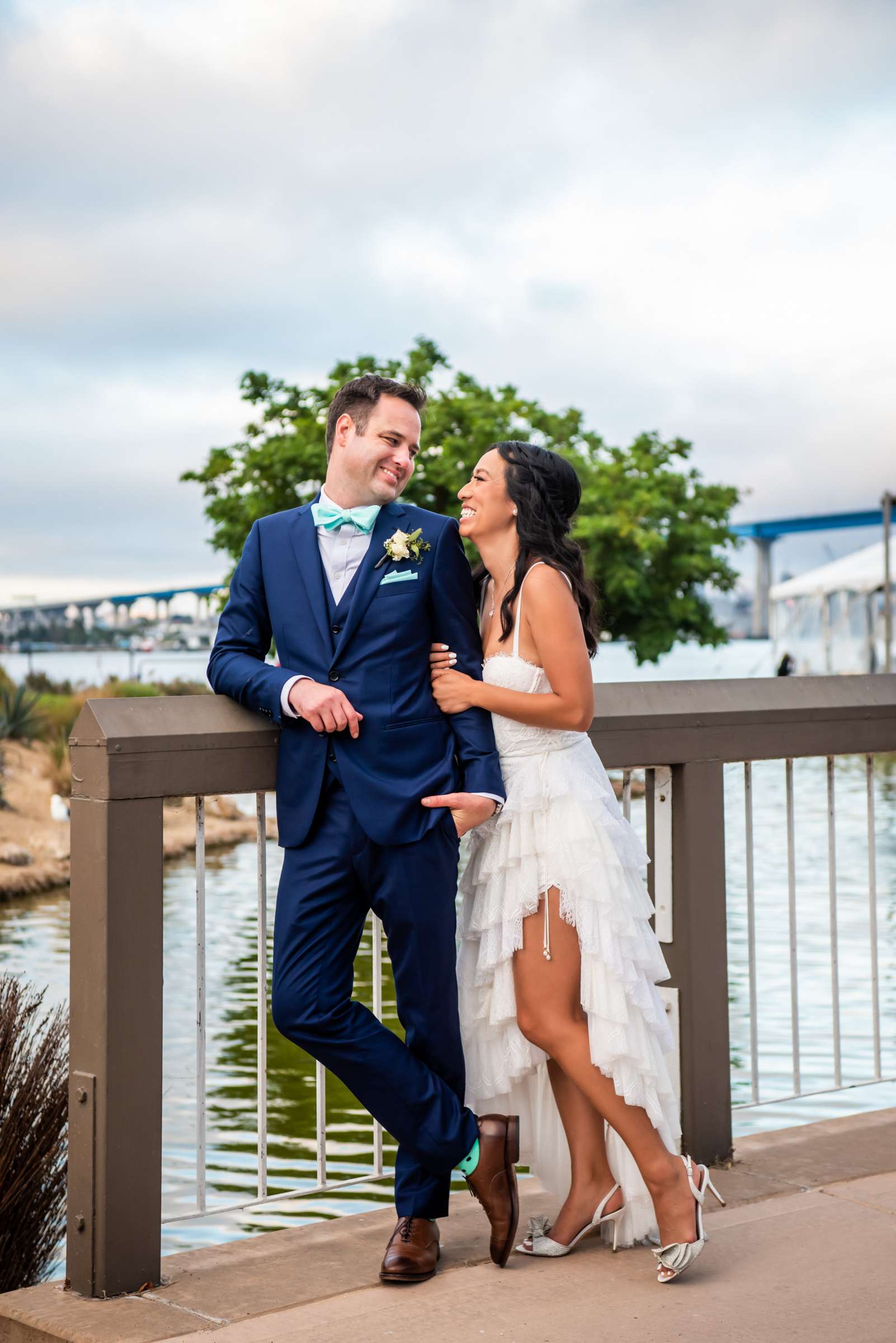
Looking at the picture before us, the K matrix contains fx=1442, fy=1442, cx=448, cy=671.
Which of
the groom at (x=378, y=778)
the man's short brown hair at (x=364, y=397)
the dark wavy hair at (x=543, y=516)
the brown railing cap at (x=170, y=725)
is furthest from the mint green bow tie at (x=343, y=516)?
the brown railing cap at (x=170, y=725)

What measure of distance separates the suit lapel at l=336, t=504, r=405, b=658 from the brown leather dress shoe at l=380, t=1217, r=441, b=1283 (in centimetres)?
121

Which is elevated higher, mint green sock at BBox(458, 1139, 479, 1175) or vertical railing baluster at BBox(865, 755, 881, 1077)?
vertical railing baluster at BBox(865, 755, 881, 1077)

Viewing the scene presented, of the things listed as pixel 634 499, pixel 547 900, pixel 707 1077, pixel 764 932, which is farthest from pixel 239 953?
pixel 634 499

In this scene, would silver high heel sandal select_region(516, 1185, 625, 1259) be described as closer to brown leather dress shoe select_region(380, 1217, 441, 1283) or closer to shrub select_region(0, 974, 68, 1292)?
brown leather dress shoe select_region(380, 1217, 441, 1283)

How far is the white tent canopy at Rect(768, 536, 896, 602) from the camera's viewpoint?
136 feet

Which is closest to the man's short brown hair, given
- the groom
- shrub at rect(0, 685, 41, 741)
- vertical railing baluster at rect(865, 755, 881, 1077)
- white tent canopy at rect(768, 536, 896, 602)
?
the groom

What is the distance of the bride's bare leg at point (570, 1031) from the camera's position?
3.06 m

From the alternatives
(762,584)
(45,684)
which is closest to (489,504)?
(45,684)

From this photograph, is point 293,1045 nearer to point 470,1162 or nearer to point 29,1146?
point 29,1146

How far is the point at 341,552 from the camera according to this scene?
3.10 m

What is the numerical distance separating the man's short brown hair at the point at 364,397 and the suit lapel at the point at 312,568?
0.16m

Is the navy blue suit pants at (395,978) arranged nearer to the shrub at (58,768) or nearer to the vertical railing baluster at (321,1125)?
the vertical railing baluster at (321,1125)

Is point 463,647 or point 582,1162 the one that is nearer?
point 463,647

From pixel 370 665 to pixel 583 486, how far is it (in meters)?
18.6
